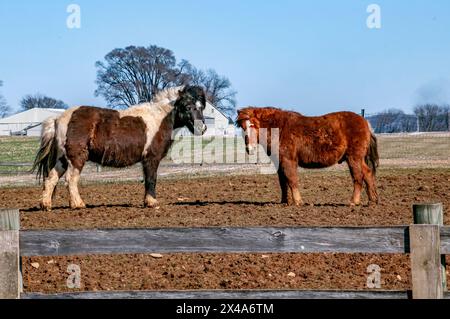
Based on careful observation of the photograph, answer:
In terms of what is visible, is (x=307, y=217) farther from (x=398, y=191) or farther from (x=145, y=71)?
(x=145, y=71)

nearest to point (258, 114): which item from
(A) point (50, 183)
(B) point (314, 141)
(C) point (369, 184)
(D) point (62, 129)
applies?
(B) point (314, 141)

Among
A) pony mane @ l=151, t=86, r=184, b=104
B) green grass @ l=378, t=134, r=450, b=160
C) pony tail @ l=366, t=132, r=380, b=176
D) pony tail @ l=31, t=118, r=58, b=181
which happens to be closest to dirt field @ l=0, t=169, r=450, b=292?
pony tail @ l=366, t=132, r=380, b=176

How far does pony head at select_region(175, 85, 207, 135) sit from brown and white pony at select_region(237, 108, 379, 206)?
112 cm

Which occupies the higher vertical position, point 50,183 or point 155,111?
point 155,111

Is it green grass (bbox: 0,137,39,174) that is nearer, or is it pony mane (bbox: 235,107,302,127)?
pony mane (bbox: 235,107,302,127)

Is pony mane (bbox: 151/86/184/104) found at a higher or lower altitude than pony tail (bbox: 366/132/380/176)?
higher

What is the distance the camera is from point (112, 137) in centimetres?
1243

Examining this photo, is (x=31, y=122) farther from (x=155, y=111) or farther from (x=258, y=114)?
(x=258, y=114)

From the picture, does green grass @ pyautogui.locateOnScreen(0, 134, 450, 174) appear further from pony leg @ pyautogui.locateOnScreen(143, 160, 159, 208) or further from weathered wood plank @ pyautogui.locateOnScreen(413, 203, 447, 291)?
weathered wood plank @ pyautogui.locateOnScreen(413, 203, 447, 291)

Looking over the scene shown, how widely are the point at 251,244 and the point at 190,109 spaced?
24.7 feet

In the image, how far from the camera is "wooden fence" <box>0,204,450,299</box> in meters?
5.33

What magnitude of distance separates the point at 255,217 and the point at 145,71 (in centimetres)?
5438

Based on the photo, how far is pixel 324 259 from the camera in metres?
8.08

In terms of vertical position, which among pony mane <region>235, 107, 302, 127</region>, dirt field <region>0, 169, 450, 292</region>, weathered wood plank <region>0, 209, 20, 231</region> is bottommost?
dirt field <region>0, 169, 450, 292</region>
